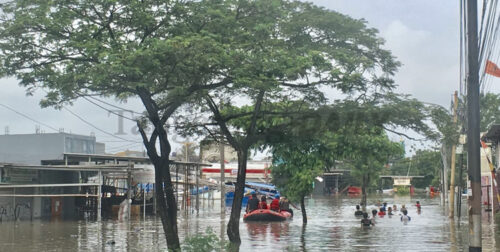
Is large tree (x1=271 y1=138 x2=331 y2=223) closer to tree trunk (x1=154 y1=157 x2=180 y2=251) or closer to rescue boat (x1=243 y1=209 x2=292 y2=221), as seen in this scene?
rescue boat (x1=243 y1=209 x2=292 y2=221)

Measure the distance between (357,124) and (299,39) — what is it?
2.85 metres

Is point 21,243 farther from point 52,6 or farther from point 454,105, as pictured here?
point 454,105

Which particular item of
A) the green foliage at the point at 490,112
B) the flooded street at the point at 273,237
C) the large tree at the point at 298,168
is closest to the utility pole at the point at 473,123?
the flooded street at the point at 273,237

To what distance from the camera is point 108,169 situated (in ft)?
119

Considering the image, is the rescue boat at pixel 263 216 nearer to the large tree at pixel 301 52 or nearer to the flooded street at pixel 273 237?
the flooded street at pixel 273 237

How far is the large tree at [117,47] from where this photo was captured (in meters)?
13.9

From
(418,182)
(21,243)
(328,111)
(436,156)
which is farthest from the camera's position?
(418,182)

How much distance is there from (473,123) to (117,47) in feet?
25.1

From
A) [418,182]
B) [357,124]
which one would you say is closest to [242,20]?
[357,124]

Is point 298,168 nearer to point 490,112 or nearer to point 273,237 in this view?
point 273,237

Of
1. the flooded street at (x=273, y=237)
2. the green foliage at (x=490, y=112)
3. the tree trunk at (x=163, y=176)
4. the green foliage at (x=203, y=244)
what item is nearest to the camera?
the green foliage at (x=203, y=244)

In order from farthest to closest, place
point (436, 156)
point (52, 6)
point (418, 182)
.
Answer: point (418, 182) → point (436, 156) → point (52, 6)

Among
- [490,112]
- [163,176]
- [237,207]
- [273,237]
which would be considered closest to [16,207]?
Result: [273,237]

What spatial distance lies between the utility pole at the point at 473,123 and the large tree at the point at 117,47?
4.98 m
